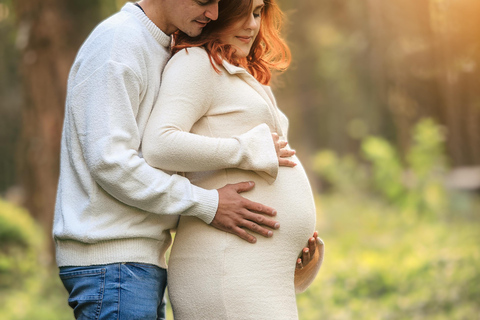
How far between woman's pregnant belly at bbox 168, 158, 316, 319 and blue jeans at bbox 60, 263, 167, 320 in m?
0.13

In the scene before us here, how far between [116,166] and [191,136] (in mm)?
273

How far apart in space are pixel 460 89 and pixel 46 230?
4.42m

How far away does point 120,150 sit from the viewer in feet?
5.95

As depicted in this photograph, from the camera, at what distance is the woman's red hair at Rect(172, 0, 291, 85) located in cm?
205

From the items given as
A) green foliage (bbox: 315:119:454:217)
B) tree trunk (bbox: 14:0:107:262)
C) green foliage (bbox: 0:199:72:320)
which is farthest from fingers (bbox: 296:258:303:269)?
green foliage (bbox: 315:119:454:217)

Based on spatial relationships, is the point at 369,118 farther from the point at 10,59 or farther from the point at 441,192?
the point at 10,59

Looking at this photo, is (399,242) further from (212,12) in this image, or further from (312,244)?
(212,12)

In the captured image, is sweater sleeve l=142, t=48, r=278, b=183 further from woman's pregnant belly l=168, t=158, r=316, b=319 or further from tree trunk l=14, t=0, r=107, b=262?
tree trunk l=14, t=0, r=107, b=262

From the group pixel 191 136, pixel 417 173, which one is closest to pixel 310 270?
pixel 191 136

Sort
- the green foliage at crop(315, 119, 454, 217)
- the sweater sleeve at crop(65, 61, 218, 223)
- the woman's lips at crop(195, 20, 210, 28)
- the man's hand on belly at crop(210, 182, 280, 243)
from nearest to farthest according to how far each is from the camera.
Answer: the sweater sleeve at crop(65, 61, 218, 223) < the man's hand on belly at crop(210, 182, 280, 243) < the woman's lips at crop(195, 20, 210, 28) < the green foliage at crop(315, 119, 454, 217)

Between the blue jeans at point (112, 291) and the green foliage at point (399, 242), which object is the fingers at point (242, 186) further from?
the green foliage at point (399, 242)

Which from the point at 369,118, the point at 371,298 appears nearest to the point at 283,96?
the point at 369,118

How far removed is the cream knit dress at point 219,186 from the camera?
1.87 metres

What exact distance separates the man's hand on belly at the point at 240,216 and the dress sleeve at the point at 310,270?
387 millimetres
